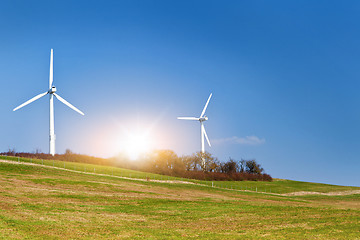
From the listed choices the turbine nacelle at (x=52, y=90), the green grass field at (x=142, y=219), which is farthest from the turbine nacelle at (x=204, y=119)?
the green grass field at (x=142, y=219)

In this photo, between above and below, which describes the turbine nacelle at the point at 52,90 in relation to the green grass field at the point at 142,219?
above

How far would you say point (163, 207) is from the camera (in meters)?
40.2

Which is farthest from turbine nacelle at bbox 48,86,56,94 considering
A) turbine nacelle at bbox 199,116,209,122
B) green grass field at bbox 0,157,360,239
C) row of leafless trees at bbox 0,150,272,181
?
turbine nacelle at bbox 199,116,209,122

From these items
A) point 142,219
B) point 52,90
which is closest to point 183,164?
point 52,90

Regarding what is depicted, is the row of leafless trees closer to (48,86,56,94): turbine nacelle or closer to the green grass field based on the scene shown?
(48,86,56,94): turbine nacelle

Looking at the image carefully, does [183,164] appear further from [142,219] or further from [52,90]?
[142,219]

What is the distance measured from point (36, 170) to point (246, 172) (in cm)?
8803

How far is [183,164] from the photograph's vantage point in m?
129

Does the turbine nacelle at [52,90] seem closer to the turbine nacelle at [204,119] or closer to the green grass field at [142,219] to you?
the green grass field at [142,219]

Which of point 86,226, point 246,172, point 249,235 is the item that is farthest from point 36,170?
point 246,172

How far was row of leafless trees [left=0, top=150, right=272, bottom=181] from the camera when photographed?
108 m

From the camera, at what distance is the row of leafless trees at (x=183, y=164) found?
10831 centimetres

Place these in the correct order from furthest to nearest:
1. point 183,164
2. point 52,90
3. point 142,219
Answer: point 183,164 < point 52,90 < point 142,219

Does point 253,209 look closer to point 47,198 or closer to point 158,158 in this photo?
point 47,198
